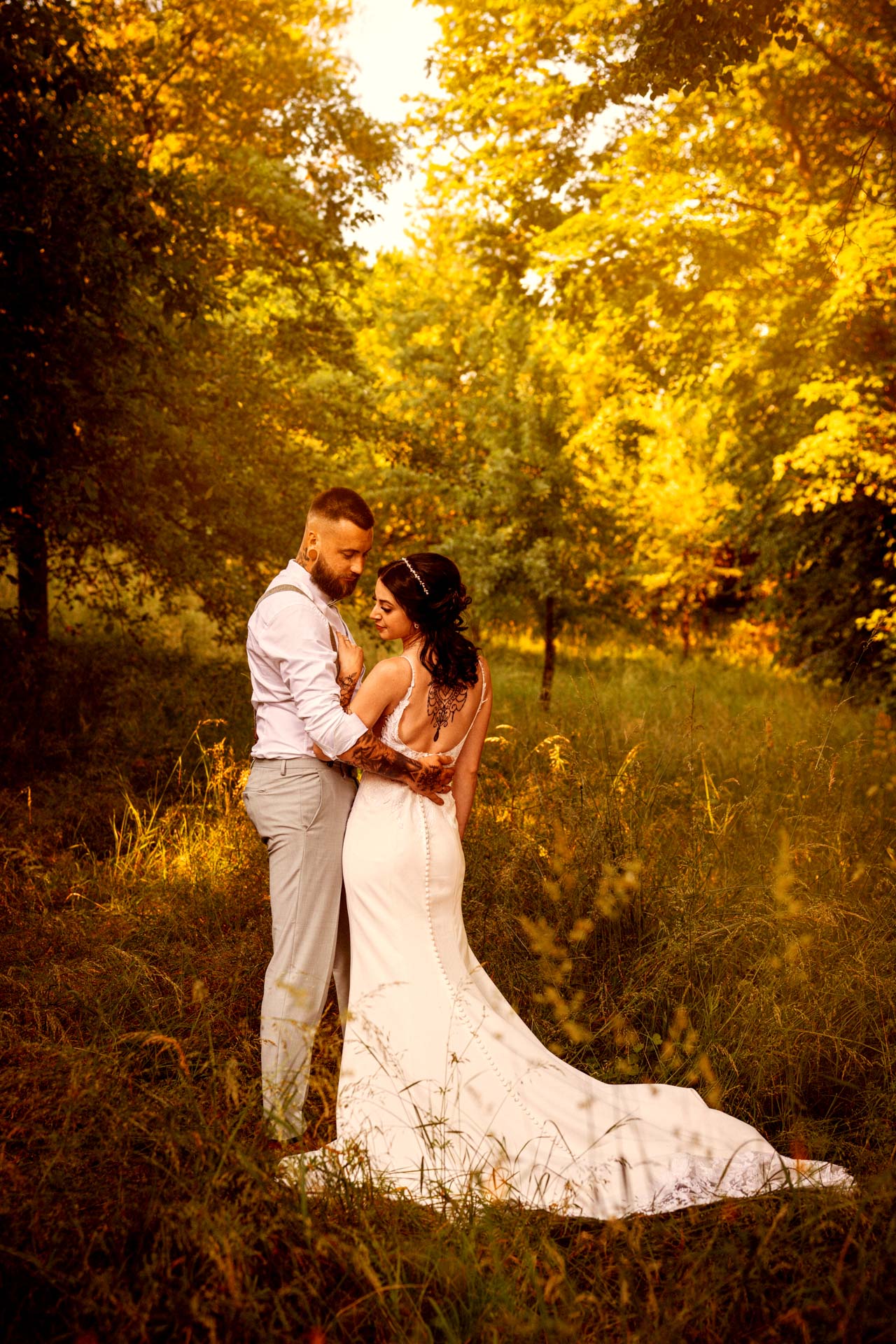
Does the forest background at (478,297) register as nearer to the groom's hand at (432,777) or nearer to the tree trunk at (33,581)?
the tree trunk at (33,581)

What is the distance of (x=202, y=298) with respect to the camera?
8.23 m

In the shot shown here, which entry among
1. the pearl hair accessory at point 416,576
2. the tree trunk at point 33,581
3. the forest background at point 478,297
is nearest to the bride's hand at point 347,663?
the pearl hair accessory at point 416,576

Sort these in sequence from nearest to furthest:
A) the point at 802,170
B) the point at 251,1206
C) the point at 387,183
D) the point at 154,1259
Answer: the point at 154,1259 → the point at 251,1206 → the point at 802,170 → the point at 387,183

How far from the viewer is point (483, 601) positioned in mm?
13469

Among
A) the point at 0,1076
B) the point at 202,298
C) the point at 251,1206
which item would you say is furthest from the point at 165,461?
the point at 251,1206

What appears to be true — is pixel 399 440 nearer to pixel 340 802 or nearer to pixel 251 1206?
pixel 340 802

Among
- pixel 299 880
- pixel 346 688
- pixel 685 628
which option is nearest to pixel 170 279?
pixel 346 688

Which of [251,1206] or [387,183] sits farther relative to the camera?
[387,183]

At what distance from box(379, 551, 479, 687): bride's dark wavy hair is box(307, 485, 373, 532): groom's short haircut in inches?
9.1

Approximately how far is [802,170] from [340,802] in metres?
9.33

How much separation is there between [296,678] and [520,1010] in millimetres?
1995

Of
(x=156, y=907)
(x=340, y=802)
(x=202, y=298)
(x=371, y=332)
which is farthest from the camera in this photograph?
(x=371, y=332)

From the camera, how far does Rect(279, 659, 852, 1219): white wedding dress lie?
3139 millimetres

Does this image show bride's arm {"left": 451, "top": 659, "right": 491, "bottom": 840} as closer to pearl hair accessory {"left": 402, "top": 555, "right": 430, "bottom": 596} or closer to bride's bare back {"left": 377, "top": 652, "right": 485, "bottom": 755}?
bride's bare back {"left": 377, "top": 652, "right": 485, "bottom": 755}
